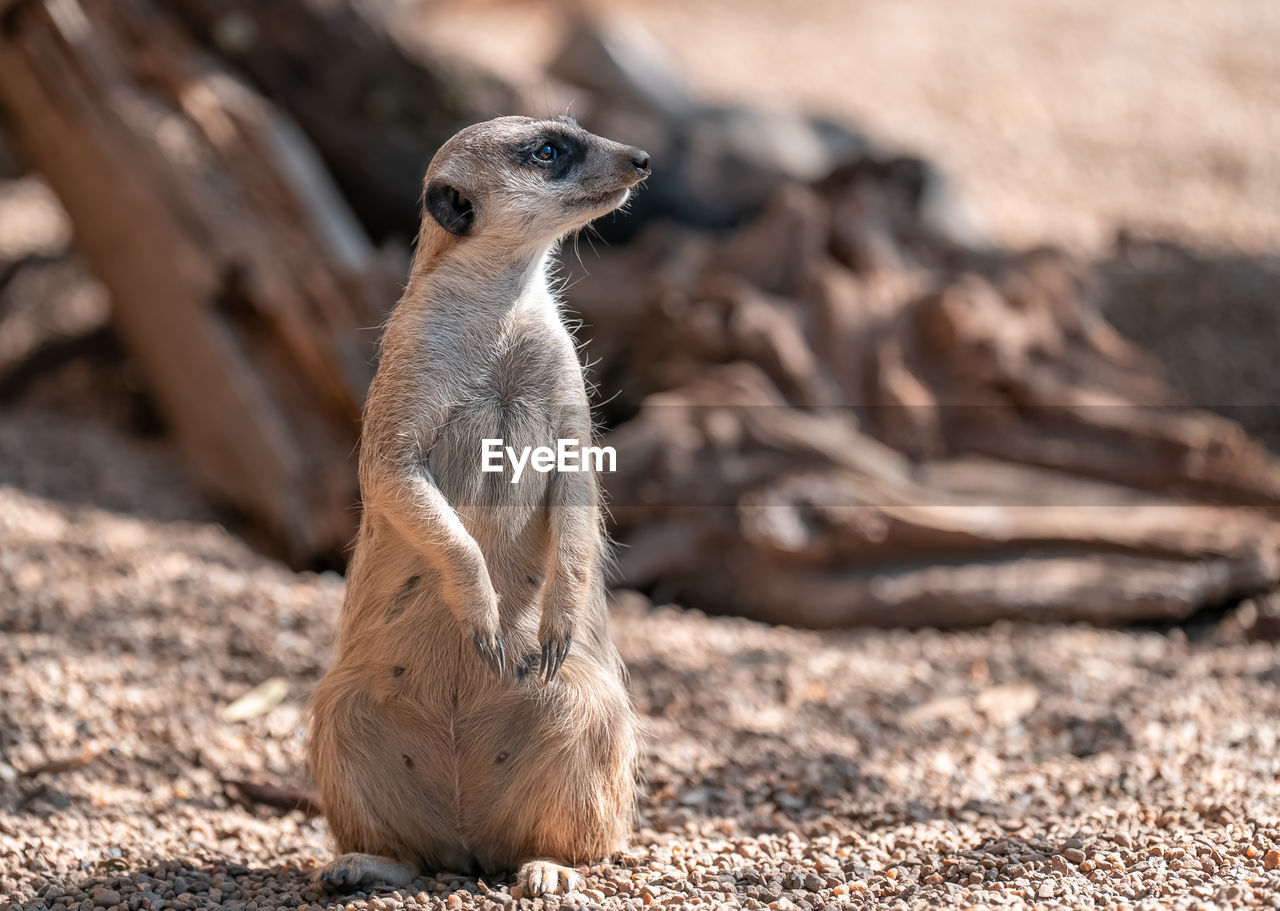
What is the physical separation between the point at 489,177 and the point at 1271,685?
3.40 metres

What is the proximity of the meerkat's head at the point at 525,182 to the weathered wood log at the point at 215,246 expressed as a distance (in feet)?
8.43

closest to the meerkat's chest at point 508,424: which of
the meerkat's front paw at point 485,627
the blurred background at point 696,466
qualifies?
the meerkat's front paw at point 485,627

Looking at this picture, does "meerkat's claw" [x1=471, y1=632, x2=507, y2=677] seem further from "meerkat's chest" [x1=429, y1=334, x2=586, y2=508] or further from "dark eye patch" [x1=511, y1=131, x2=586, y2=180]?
"dark eye patch" [x1=511, y1=131, x2=586, y2=180]

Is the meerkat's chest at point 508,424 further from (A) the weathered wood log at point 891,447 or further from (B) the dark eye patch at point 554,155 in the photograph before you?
(A) the weathered wood log at point 891,447

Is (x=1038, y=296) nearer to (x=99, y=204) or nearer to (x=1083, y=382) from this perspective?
(x=1083, y=382)

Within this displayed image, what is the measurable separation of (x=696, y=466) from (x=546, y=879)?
2711 millimetres

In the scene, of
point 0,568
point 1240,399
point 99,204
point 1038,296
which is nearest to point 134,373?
point 99,204

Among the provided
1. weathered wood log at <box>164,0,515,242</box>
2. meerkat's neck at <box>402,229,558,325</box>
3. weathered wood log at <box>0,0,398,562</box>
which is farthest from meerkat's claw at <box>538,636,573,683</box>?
weathered wood log at <box>164,0,515,242</box>

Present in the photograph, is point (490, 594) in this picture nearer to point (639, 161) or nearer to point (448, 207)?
point (448, 207)

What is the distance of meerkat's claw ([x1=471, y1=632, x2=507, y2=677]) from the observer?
9.23ft

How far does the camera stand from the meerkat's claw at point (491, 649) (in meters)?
2.81

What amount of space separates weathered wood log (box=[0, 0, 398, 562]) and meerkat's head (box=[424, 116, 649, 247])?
2571 mm

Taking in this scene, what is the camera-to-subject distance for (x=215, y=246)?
564 cm

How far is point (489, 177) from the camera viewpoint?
9.59 ft
